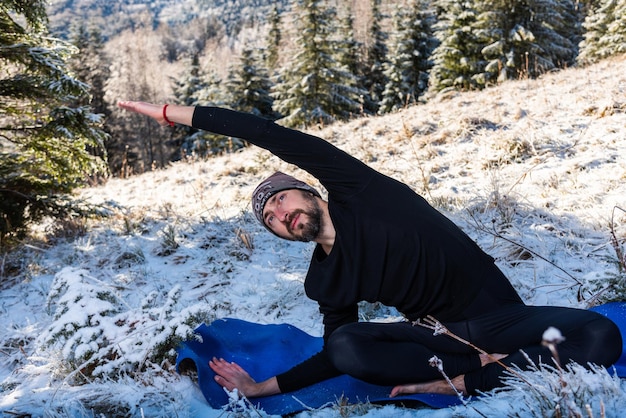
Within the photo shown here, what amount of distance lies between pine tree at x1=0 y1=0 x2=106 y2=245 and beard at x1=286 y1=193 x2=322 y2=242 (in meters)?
3.94

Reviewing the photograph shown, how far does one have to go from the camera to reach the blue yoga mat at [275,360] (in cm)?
225

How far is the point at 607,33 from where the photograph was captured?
63.7 feet

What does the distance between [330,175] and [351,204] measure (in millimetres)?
184

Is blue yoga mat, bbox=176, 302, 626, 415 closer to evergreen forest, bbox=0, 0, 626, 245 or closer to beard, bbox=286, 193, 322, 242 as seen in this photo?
beard, bbox=286, 193, 322, 242

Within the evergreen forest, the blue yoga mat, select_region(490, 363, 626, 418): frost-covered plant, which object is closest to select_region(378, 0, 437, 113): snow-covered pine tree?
the evergreen forest

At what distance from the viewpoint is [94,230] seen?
573 cm

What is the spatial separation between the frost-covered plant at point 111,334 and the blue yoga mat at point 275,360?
5.6 inches

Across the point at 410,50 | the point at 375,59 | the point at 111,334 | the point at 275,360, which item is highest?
the point at 410,50

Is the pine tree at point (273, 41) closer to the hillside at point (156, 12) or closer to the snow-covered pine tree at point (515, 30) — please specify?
the snow-covered pine tree at point (515, 30)

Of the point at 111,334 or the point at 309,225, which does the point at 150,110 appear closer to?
the point at 309,225

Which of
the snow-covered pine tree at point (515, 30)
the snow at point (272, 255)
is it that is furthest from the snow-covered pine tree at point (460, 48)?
the snow at point (272, 255)

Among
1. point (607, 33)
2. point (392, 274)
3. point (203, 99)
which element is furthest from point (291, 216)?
A: point (203, 99)

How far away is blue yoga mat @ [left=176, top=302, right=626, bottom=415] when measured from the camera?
7.37ft

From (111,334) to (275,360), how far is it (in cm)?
102
